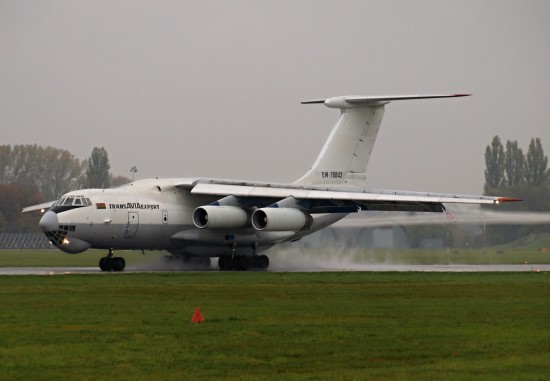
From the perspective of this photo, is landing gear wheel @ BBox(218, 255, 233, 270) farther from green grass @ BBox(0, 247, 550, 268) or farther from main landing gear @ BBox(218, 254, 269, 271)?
green grass @ BBox(0, 247, 550, 268)

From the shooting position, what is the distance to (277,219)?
3759cm

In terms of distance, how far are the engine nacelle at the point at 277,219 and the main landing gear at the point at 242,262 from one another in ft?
7.82

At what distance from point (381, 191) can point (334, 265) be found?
18.5 feet

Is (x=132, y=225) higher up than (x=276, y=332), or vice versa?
(x=132, y=225)

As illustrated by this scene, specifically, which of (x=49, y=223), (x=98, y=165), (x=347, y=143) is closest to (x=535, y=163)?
(x=98, y=165)

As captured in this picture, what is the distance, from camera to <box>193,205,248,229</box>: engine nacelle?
37.9m

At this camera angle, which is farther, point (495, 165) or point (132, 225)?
point (495, 165)

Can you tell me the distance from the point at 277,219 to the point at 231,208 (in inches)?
74.3

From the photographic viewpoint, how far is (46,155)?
9469cm

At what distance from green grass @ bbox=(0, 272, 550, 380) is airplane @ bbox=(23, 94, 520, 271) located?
31.1 feet

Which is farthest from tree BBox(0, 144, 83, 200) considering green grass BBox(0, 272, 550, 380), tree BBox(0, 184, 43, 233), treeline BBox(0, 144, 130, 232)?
green grass BBox(0, 272, 550, 380)

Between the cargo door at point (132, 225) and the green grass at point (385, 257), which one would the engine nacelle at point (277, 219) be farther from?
the green grass at point (385, 257)

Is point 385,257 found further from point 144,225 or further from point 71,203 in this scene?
point 71,203

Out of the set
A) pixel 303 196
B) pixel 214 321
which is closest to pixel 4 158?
pixel 303 196
